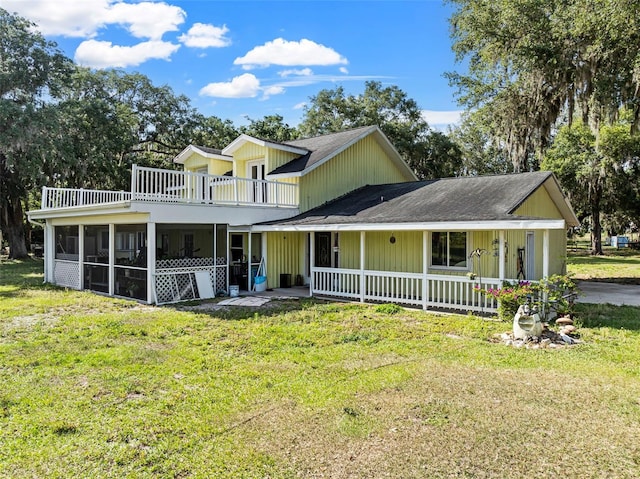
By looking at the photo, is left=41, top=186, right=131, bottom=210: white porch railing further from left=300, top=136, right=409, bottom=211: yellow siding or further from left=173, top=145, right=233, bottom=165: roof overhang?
left=300, top=136, right=409, bottom=211: yellow siding

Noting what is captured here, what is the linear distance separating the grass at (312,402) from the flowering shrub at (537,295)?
513mm

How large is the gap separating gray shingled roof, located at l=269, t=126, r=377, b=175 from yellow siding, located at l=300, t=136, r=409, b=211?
40 centimetres

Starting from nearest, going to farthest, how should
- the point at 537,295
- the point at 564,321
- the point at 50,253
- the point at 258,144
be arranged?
the point at 564,321
the point at 537,295
the point at 258,144
the point at 50,253

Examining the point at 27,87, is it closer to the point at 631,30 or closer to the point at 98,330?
the point at 98,330

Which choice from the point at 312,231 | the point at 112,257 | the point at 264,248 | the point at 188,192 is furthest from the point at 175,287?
the point at 312,231

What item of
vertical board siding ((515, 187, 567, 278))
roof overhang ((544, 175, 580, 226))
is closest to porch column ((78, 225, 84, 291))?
vertical board siding ((515, 187, 567, 278))

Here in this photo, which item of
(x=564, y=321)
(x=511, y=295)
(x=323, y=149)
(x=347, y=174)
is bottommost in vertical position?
(x=564, y=321)

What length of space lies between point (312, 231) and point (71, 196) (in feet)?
34.2

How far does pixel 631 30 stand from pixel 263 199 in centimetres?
1151

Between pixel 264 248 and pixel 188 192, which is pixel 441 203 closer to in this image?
pixel 264 248

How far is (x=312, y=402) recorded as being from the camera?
4953mm

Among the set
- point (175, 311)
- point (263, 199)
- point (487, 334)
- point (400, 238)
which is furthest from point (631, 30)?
point (175, 311)

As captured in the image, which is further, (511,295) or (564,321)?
(511,295)

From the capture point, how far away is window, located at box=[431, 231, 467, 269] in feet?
38.4
